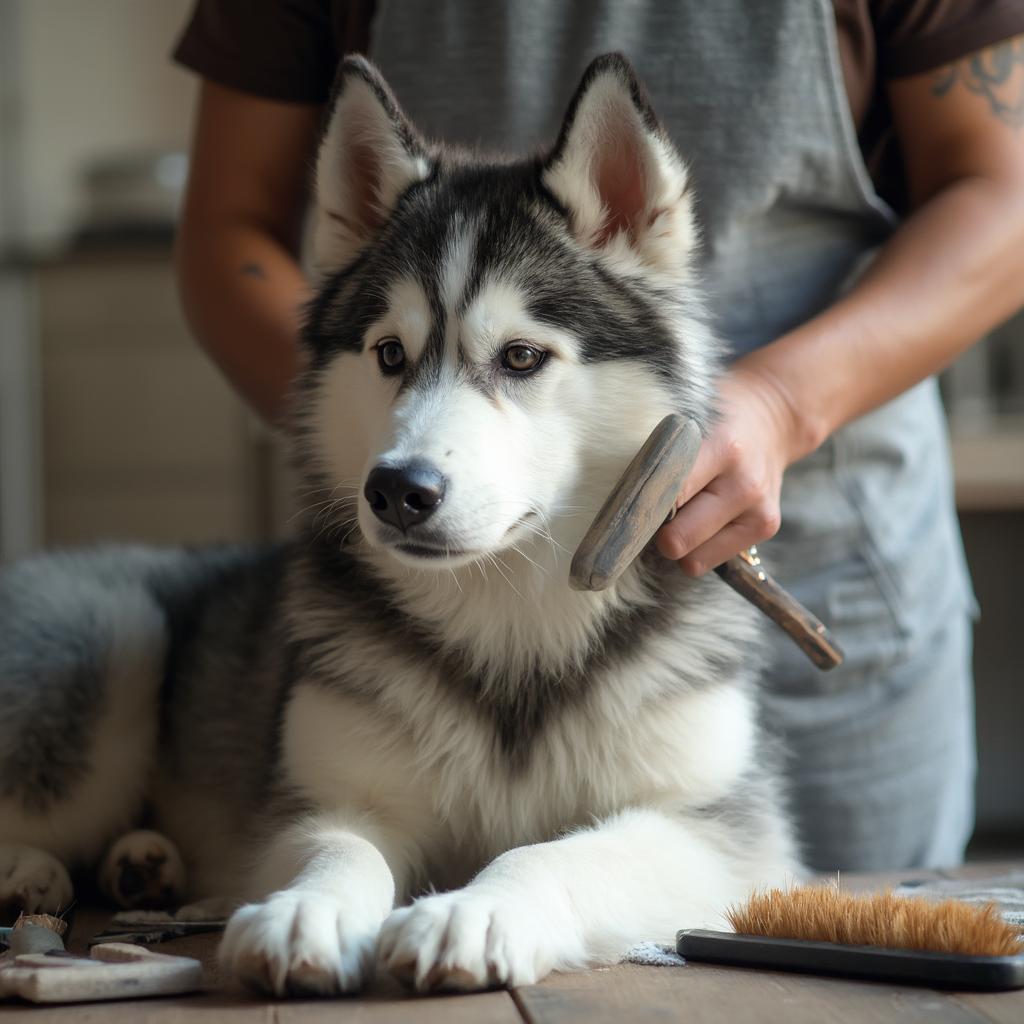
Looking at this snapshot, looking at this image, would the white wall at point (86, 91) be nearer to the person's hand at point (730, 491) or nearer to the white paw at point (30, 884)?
the white paw at point (30, 884)

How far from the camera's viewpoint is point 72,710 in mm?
1749

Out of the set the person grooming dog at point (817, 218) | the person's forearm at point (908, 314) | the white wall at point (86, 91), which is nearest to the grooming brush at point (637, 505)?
the person's forearm at point (908, 314)

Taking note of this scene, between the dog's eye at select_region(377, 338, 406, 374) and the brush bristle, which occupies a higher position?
the dog's eye at select_region(377, 338, 406, 374)

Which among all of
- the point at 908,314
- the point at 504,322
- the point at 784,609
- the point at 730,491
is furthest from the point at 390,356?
the point at 908,314

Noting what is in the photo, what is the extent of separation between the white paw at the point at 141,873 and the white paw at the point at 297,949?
66cm

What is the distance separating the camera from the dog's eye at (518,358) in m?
1.38

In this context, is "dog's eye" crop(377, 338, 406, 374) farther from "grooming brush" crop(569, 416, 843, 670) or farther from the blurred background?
the blurred background

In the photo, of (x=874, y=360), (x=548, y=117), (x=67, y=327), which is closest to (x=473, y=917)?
(x=874, y=360)

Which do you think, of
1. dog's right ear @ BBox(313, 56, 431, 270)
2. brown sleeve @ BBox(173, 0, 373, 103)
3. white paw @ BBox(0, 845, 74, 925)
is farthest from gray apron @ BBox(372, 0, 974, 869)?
white paw @ BBox(0, 845, 74, 925)

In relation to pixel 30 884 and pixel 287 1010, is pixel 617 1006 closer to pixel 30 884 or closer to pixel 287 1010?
pixel 287 1010

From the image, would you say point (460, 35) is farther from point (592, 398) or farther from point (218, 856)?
point (218, 856)

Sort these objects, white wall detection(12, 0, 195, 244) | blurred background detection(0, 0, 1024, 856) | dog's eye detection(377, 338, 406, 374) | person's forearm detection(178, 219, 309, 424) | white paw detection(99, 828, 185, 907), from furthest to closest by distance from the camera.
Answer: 1. white wall detection(12, 0, 195, 244)
2. blurred background detection(0, 0, 1024, 856)
3. person's forearm detection(178, 219, 309, 424)
4. white paw detection(99, 828, 185, 907)
5. dog's eye detection(377, 338, 406, 374)

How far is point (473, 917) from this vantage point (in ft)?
3.45

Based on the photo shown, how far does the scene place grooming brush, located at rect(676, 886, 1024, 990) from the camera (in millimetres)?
1008
